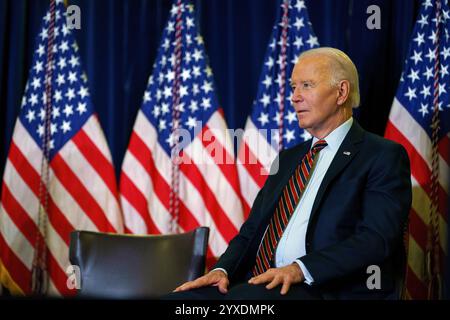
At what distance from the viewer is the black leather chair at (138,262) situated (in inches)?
100

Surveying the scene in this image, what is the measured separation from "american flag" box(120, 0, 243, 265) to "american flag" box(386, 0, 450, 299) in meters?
1.00

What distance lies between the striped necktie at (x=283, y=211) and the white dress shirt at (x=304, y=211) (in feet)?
0.05

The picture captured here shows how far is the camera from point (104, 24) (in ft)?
12.9

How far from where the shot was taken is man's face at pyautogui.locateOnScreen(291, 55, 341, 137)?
237 cm

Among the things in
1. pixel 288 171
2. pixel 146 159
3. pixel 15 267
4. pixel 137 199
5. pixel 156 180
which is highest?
pixel 288 171

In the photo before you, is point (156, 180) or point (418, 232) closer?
point (418, 232)

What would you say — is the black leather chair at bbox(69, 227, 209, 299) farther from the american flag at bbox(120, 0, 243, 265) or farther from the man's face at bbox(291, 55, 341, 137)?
the american flag at bbox(120, 0, 243, 265)

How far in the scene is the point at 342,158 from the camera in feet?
7.32

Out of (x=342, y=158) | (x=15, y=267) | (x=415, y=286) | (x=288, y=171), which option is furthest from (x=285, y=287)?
(x=15, y=267)

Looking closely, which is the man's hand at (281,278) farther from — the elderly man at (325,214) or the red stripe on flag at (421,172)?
the red stripe on flag at (421,172)

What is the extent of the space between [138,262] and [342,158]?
3.17 feet

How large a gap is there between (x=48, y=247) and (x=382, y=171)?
2.39m

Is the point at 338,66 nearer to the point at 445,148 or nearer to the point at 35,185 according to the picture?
the point at 445,148

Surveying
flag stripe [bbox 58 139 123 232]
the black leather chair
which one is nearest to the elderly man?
the black leather chair
